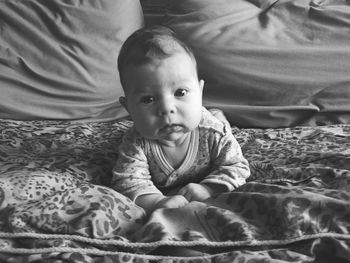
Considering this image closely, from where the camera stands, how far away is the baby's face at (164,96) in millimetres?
1087

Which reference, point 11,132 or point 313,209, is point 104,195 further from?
point 11,132

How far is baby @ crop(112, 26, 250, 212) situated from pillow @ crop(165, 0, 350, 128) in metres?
0.36

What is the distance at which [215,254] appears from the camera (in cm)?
88

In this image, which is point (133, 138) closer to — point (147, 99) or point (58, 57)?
point (147, 99)

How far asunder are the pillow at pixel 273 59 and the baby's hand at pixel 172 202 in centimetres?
58

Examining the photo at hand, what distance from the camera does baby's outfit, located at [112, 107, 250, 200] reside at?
1.18 m

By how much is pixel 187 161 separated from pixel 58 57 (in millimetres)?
607

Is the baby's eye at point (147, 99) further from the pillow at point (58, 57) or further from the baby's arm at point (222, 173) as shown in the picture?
the pillow at point (58, 57)

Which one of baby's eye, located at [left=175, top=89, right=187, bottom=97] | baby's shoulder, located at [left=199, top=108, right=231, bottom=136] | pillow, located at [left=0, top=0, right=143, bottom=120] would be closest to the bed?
pillow, located at [left=0, top=0, right=143, bottom=120]

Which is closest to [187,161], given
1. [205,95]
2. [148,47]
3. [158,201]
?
[158,201]

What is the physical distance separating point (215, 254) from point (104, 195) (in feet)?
0.78

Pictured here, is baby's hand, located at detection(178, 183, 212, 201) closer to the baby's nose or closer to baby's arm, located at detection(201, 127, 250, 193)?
baby's arm, located at detection(201, 127, 250, 193)

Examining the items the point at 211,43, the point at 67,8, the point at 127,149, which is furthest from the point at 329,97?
the point at 67,8

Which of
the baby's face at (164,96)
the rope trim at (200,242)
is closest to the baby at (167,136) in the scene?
the baby's face at (164,96)
